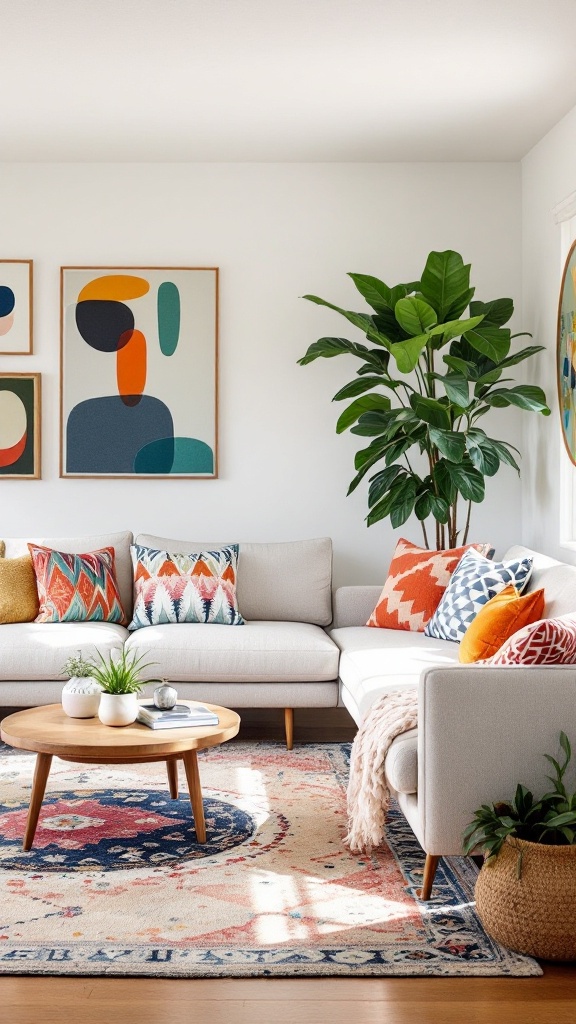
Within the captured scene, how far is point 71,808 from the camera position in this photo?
11.4 feet

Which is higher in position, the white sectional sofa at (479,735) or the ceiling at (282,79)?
the ceiling at (282,79)

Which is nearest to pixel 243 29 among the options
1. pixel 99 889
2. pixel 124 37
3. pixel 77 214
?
pixel 124 37

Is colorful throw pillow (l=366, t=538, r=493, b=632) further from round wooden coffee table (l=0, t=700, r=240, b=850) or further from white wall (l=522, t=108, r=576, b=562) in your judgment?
round wooden coffee table (l=0, t=700, r=240, b=850)

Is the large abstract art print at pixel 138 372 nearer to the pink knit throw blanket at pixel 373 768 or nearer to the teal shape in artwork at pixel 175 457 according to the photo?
the teal shape in artwork at pixel 175 457

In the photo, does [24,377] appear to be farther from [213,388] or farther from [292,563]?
[292,563]

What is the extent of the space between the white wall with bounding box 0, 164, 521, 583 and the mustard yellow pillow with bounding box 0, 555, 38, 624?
1.93 feet

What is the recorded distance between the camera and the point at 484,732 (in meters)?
2.54

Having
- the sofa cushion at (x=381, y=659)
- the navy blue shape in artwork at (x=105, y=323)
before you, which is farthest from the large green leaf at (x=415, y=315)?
the navy blue shape in artwork at (x=105, y=323)

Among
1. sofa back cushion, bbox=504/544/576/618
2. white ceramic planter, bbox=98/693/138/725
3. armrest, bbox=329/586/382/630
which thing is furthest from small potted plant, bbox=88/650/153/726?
armrest, bbox=329/586/382/630

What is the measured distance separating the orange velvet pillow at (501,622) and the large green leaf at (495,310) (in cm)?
189

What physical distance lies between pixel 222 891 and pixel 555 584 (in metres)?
1.62

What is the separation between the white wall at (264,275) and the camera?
527cm

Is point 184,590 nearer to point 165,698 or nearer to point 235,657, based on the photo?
point 235,657

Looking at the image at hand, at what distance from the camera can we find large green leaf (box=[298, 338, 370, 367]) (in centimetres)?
480
